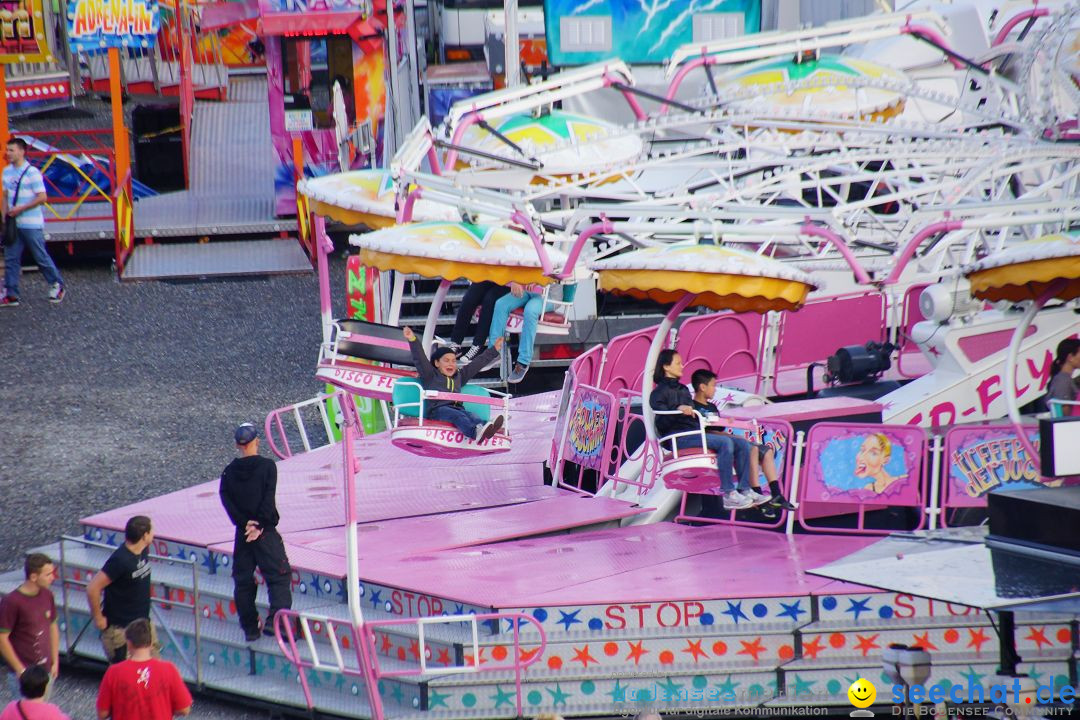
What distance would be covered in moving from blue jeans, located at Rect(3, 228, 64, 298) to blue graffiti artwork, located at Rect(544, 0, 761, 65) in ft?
27.5

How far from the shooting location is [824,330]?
17844 mm

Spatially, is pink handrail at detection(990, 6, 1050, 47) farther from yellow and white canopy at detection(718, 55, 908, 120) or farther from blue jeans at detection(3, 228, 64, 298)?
blue jeans at detection(3, 228, 64, 298)

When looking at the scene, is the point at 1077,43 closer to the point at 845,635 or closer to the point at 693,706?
the point at 845,635

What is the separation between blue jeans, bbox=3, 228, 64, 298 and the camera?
2067cm

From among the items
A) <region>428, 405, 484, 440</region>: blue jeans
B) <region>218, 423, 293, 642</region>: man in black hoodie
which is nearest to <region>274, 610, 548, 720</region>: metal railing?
<region>218, 423, 293, 642</region>: man in black hoodie

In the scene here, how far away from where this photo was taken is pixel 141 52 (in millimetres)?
29125

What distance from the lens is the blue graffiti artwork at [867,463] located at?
38.1 ft

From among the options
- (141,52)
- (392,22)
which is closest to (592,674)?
(392,22)

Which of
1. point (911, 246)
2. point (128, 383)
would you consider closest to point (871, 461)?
point (911, 246)

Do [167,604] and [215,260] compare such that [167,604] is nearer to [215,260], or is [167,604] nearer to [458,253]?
[458,253]

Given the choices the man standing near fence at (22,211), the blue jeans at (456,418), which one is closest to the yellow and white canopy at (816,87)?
the blue jeans at (456,418)

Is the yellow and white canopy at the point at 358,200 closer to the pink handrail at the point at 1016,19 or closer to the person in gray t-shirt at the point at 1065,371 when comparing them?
the person in gray t-shirt at the point at 1065,371

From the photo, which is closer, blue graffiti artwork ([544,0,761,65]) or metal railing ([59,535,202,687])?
metal railing ([59,535,202,687])

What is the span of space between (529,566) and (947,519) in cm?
362
